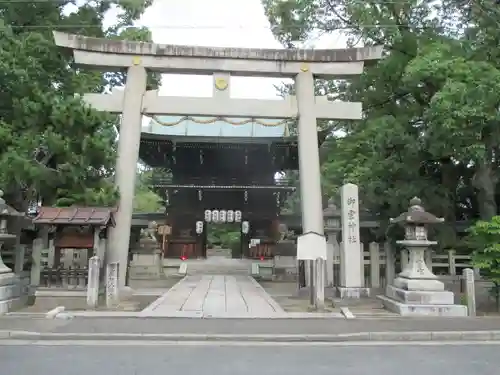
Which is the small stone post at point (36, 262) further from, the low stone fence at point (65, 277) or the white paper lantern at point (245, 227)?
the white paper lantern at point (245, 227)

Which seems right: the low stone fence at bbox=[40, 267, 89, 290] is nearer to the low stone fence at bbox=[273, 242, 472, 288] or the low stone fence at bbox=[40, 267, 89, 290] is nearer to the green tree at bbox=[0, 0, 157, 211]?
the green tree at bbox=[0, 0, 157, 211]

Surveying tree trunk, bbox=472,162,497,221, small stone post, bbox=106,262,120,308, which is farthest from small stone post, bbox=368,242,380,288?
small stone post, bbox=106,262,120,308

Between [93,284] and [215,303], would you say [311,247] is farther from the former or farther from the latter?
[93,284]

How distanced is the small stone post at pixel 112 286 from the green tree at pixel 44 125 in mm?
2005

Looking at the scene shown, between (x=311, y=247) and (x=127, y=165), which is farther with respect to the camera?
(x=127, y=165)

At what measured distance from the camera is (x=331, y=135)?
22.8 metres

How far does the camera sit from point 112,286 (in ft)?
38.5

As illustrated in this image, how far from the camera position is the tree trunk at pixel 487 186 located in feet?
47.6

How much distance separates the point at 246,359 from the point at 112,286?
6.09m

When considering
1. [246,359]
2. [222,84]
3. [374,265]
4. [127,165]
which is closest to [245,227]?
[374,265]

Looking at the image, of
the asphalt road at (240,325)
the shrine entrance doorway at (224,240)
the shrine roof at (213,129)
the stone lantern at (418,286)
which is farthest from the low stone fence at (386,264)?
the shrine entrance doorway at (224,240)

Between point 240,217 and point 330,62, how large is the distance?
1486 cm

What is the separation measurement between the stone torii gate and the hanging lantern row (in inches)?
539

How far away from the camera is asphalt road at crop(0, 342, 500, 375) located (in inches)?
233
